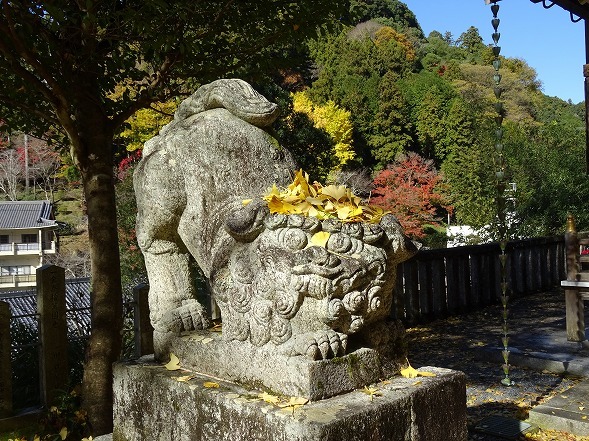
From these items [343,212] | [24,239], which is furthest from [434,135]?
[343,212]

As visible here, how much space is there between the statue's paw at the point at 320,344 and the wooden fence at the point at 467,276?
20.0 ft

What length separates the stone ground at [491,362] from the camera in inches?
191

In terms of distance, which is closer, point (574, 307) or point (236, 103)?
point (236, 103)

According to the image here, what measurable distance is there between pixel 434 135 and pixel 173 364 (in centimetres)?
3014

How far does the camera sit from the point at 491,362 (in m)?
6.33

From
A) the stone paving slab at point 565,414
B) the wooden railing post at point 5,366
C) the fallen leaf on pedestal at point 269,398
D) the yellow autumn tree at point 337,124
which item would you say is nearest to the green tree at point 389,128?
the yellow autumn tree at point 337,124

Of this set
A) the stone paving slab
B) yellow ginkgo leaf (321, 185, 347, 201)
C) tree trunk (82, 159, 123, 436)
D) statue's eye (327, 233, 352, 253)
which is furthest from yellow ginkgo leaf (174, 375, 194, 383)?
the stone paving slab

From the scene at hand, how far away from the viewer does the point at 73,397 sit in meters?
4.82

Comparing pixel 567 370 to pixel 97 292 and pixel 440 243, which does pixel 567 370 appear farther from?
pixel 440 243

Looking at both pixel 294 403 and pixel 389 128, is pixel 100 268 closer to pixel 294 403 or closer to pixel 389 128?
pixel 294 403

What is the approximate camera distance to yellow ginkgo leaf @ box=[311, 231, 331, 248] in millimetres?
2135

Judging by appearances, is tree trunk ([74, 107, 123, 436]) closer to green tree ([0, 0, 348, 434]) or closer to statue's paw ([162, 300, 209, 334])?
green tree ([0, 0, 348, 434])

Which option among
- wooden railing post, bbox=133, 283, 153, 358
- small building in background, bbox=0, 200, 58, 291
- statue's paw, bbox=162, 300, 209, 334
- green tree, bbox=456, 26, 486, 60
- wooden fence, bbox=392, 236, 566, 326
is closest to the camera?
statue's paw, bbox=162, 300, 209, 334

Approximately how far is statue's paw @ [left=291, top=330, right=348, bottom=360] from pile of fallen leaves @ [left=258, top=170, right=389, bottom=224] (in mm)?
453
